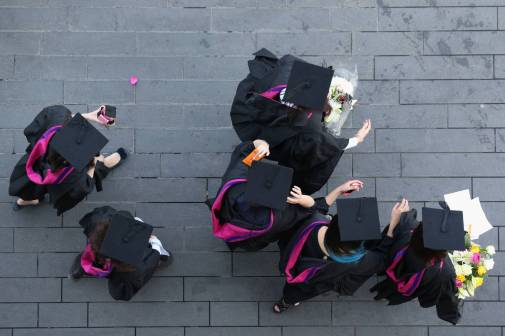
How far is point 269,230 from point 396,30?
2456 mm

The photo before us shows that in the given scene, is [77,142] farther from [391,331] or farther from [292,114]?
[391,331]

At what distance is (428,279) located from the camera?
4.32 metres

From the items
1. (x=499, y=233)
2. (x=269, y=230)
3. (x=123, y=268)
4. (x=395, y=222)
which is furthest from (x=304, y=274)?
(x=499, y=233)

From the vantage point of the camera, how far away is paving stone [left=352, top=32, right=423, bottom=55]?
5.53 m

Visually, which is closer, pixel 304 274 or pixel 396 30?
pixel 304 274

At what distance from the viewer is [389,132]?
549 cm

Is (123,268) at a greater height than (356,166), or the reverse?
(356,166)

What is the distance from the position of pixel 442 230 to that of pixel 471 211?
4.08ft

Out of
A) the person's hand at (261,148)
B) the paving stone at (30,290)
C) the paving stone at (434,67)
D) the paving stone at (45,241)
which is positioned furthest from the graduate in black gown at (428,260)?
the paving stone at (30,290)

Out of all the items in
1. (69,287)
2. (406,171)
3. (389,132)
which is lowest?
(69,287)

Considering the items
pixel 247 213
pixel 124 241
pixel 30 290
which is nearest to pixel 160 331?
pixel 30 290

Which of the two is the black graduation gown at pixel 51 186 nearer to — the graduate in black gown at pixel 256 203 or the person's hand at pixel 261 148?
the graduate in black gown at pixel 256 203

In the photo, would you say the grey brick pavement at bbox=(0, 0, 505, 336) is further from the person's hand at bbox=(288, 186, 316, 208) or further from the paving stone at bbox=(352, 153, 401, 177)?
the person's hand at bbox=(288, 186, 316, 208)

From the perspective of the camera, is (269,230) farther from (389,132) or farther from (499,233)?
(499,233)
